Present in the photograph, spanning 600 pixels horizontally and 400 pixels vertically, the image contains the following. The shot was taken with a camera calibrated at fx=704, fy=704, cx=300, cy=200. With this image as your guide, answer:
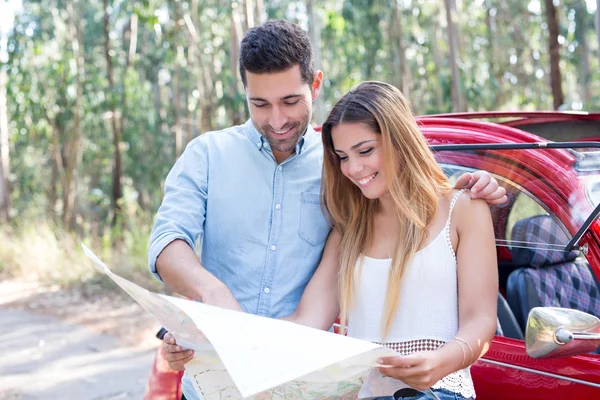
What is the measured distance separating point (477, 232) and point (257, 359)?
92cm

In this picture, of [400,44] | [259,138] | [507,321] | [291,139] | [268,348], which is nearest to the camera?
[268,348]

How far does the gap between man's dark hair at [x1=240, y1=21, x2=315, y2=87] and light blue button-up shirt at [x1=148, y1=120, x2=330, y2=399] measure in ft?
0.93

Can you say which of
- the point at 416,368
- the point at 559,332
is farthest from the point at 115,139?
the point at 559,332

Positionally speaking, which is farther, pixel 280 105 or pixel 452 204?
pixel 280 105

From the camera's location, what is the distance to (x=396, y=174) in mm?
2121

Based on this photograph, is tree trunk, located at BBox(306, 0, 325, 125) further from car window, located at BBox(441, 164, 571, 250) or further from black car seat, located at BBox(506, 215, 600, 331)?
car window, located at BBox(441, 164, 571, 250)

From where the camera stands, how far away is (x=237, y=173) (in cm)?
245

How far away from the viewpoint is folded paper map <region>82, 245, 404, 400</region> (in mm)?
1370

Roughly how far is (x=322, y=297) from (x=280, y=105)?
65 cm

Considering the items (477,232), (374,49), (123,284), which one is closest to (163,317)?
(123,284)

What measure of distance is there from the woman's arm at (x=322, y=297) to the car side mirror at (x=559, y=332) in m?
0.74

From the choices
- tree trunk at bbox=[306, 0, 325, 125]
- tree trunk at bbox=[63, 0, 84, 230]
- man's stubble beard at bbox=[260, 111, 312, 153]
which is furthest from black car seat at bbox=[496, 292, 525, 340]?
tree trunk at bbox=[63, 0, 84, 230]

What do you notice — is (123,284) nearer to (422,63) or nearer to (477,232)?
(477,232)

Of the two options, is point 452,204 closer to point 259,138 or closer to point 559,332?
point 559,332
